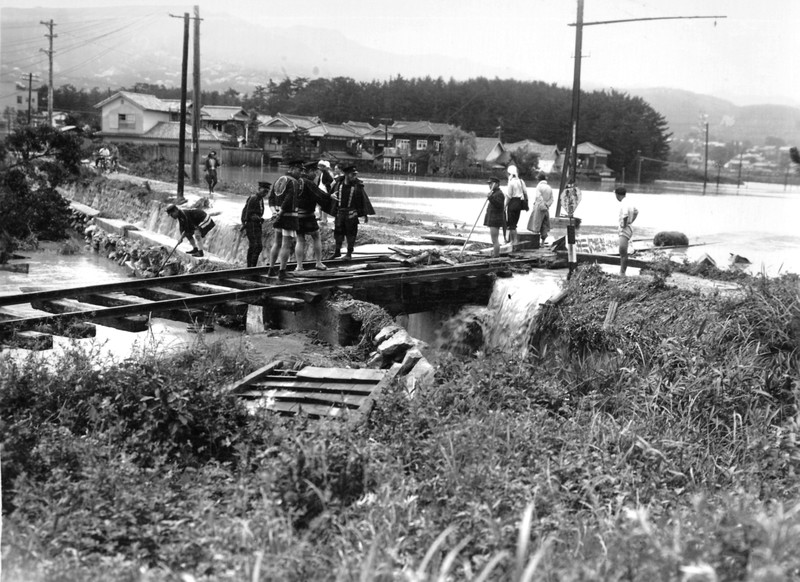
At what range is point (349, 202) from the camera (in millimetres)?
14023

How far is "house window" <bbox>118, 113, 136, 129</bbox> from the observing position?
60125mm

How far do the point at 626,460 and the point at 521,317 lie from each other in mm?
6248

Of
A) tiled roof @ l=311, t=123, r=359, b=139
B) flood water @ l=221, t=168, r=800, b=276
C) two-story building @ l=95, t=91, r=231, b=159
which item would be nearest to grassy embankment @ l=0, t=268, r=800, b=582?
flood water @ l=221, t=168, r=800, b=276

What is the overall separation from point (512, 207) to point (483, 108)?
2506 inches

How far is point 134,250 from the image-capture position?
22.8 metres

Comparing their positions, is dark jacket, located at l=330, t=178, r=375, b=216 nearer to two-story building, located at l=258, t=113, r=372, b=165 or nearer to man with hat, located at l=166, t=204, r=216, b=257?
man with hat, located at l=166, t=204, r=216, b=257

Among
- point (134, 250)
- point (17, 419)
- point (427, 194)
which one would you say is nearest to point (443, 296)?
point (17, 419)

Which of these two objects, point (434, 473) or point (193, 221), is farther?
point (193, 221)

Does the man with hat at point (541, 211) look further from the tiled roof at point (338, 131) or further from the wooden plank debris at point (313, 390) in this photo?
the tiled roof at point (338, 131)

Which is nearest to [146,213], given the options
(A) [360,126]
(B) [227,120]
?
(B) [227,120]

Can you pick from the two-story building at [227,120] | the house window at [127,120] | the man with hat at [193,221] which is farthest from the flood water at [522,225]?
the house window at [127,120]

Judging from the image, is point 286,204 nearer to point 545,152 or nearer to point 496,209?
point 496,209

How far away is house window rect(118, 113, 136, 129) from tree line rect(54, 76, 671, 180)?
200 inches

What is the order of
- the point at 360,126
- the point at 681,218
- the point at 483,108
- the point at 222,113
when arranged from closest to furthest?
the point at 681,218, the point at 222,113, the point at 360,126, the point at 483,108
